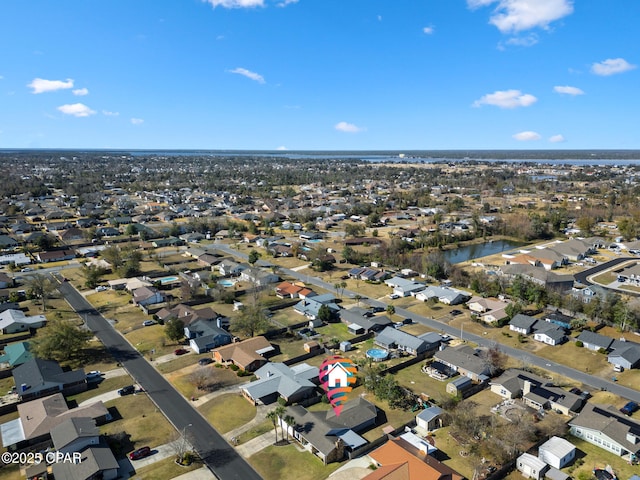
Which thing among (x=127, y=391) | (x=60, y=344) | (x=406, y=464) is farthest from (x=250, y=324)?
(x=406, y=464)

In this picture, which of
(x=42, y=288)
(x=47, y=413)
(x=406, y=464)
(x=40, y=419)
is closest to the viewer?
(x=406, y=464)

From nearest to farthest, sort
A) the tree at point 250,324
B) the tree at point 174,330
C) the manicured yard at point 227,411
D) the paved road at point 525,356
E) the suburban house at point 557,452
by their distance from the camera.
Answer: the suburban house at point 557,452
the manicured yard at point 227,411
the paved road at point 525,356
the tree at point 174,330
the tree at point 250,324

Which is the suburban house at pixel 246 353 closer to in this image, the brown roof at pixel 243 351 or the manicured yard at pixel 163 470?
the brown roof at pixel 243 351

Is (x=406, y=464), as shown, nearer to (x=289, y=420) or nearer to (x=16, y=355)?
(x=289, y=420)

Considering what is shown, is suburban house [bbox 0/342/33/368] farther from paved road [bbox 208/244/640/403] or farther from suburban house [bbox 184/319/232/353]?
paved road [bbox 208/244/640/403]

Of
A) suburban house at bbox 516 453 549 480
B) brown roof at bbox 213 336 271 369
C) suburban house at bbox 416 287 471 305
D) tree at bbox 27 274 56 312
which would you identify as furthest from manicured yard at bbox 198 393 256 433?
tree at bbox 27 274 56 312

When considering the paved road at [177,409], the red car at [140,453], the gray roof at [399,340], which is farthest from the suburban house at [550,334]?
the red car at [140,453]
